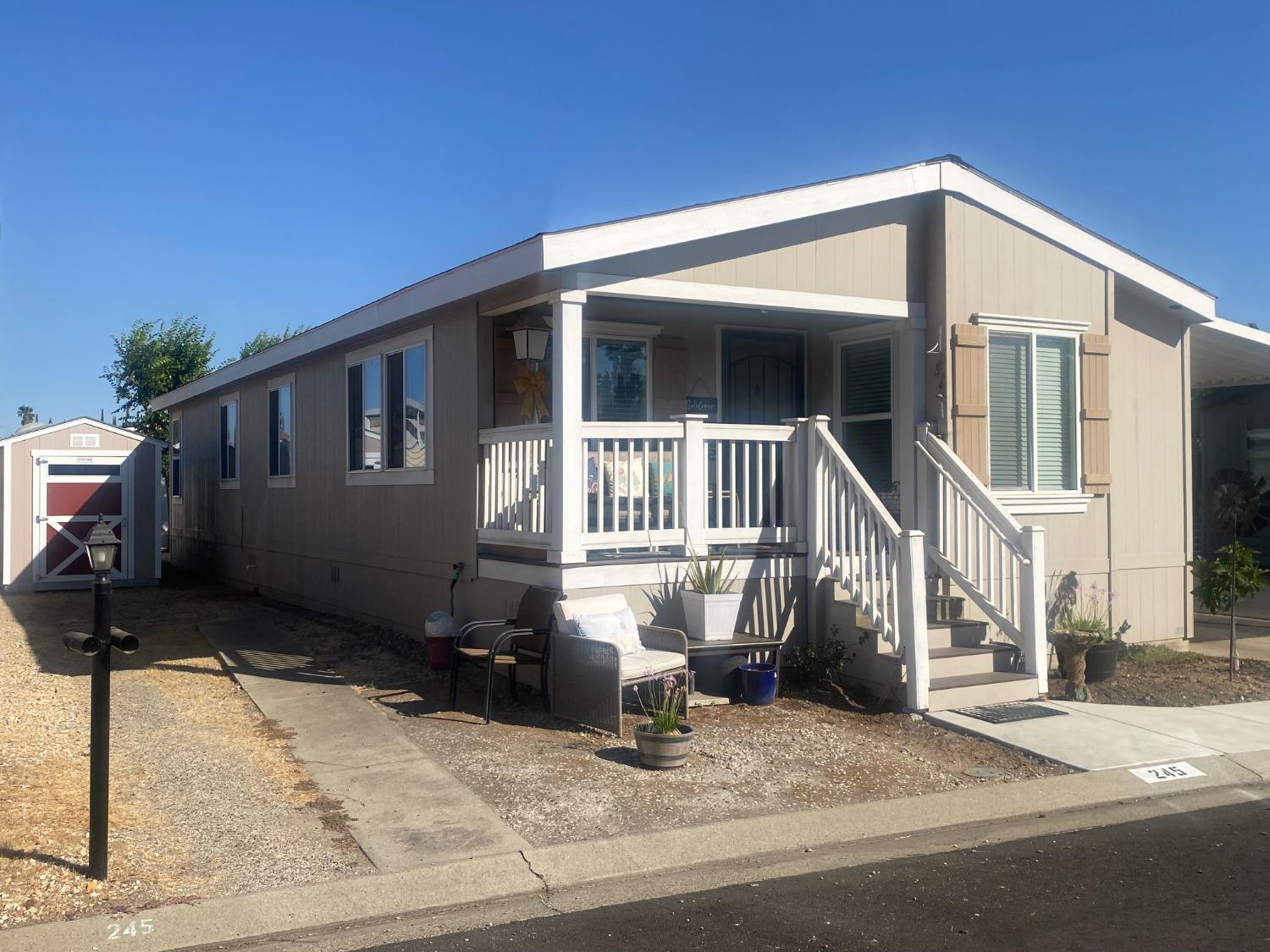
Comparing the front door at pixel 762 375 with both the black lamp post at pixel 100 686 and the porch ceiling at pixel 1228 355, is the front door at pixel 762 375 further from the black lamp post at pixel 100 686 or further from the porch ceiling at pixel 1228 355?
the black lamp post at pixel 100 686

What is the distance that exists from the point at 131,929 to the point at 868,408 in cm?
774

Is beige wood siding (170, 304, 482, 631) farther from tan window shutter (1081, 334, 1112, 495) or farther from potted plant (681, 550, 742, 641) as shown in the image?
tan window shutter (1081, 334, 1112, 495)

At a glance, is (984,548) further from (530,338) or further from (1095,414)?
(530,338)

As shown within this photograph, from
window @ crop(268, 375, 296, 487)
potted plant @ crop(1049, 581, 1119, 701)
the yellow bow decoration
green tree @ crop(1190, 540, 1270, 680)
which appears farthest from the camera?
window @ crop(268, 375, 296, 487)

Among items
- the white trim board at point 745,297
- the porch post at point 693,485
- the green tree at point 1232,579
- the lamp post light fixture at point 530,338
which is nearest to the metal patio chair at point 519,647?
the porch post at point 693,485

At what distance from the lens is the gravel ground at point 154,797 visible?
4.68 m

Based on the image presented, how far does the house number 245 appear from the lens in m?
4.20

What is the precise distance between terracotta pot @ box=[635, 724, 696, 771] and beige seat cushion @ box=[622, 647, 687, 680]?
31.6 inches

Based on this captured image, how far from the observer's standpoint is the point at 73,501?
1655cm

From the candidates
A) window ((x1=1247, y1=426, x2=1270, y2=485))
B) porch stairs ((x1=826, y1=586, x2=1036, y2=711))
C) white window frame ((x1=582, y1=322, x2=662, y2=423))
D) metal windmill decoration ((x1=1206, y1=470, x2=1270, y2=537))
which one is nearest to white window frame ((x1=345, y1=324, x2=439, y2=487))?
white window frame ((x1=582, y1=322, x2=662, y2=423))

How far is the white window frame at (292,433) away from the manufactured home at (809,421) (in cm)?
214

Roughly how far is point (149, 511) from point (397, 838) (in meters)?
13.4

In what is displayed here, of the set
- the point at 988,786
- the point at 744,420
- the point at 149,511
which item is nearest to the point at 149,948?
the point at 988,786

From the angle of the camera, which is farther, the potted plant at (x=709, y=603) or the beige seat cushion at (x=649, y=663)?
the potted plant at (x=709, y=603)
